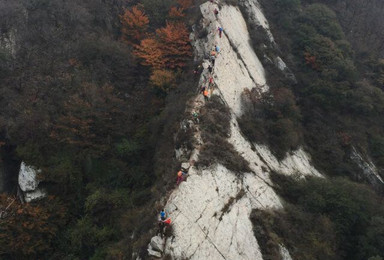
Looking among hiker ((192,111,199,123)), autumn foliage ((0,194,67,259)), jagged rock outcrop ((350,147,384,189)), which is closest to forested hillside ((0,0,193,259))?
autumn foliage ((0,194,67,259))

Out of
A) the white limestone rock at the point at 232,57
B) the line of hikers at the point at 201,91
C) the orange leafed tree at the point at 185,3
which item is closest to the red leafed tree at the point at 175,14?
the orange leafed tree at the point at 185,3

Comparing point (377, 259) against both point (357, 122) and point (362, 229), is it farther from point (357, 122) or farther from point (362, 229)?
point (357, 122)

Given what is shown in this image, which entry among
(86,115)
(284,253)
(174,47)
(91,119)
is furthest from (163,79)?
(284,253)

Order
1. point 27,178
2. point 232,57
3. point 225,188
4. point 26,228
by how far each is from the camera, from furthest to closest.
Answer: point 232,57, point 27,178, point 26,228, point 225,188

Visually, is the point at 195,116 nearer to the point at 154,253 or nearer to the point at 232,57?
the point at 154,253

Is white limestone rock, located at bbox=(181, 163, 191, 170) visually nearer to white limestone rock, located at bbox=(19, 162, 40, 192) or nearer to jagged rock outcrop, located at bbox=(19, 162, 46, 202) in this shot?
jagged rock outcrop, located at bbox=(19, 162, 46, 202)

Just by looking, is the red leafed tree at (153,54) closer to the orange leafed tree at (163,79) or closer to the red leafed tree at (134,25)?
the orange leafed tree at (163,79)
